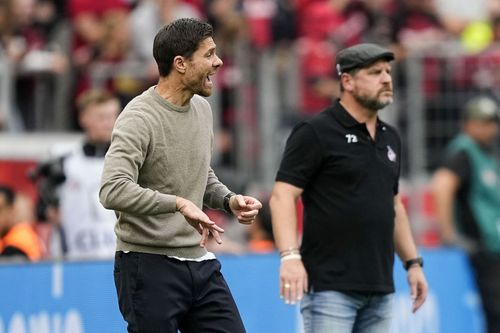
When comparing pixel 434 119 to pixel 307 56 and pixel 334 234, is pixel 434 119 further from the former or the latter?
pixel 334 234

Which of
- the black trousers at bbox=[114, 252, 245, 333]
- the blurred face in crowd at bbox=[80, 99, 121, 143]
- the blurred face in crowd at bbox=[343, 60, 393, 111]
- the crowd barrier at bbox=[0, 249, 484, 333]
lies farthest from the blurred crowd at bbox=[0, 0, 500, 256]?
the black trousers at bbox=[114, 252, 245, 333]

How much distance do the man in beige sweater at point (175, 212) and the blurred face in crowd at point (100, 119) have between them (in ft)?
11.2

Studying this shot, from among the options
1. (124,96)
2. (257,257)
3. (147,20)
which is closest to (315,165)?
(257,257)

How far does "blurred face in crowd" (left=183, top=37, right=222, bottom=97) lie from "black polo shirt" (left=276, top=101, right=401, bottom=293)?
1151 millimetres

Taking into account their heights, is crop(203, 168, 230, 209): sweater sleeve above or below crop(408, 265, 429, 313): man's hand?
above

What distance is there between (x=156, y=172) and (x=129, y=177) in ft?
0.89

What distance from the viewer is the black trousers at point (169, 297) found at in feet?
19.3

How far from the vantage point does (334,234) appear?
695cm

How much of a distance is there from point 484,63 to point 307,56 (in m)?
2.01

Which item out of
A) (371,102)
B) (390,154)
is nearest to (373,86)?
(371,102)

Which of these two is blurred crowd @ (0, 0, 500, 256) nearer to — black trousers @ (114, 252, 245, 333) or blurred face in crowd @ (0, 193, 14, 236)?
blurred face in crowd @ (0, 193, 14, 236)

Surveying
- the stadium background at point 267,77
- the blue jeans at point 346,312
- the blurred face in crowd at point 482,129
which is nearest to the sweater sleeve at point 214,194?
the blue jeans at point 346,312

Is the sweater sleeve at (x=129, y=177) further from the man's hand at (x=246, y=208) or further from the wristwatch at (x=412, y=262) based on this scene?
the wristwatch at (x=412, y=262)

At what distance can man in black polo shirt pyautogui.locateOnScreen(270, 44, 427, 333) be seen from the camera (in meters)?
6.91
